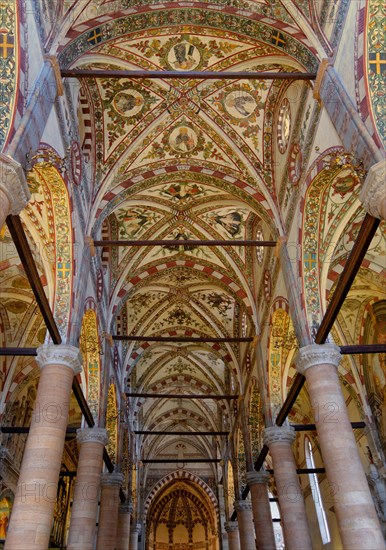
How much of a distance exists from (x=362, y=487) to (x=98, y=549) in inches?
399

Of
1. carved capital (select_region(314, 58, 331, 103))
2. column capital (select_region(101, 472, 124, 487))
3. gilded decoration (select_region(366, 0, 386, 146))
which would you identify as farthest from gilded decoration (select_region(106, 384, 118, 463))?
gilded decoration (select_region(366, 0, 386, 146))

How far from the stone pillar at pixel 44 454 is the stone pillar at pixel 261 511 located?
1002 cm

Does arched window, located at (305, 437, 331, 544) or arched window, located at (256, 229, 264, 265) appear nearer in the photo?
arched window, located at (256, 229, 264, 265)

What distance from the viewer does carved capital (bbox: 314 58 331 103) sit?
9641 millimetres

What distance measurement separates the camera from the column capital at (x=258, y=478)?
18.1m

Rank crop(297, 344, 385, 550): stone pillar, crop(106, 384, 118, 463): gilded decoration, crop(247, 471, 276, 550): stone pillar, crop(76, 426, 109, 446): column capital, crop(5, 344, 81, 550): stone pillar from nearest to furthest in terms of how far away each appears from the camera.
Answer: crop(5, 344, 81, 550): stone pillar < crop(297, 344, 385, 550): stone pillar < crop(76, 426, 109, 446): column capital < crop(247, 471, 276, 550): stone pillar < crop(106, 384, 118, 463): gilded decoration

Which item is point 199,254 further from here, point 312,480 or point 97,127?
point 312,480

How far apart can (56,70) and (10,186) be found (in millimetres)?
3751

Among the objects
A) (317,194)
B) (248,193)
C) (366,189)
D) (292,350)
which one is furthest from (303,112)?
(292,350)

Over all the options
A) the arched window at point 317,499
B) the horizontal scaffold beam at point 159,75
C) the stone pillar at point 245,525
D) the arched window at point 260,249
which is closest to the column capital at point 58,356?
the horizontal scaffold beam at point 159,75

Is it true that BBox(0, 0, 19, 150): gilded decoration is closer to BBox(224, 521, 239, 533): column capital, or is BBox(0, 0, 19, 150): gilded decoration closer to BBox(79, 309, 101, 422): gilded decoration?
BBox(79, 309, 101, 422): gilded decoration

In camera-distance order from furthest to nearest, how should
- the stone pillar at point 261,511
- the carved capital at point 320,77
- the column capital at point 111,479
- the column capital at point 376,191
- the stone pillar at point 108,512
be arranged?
the column capital at point 111,479
the stone pillar at point 261,511
the stone pillar at point 108,512
the carved capital at point 320,77
the column capital at point 376,191

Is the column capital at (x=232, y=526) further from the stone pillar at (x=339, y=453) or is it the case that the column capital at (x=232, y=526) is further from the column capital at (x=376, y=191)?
the column capital at (x=376, y=191)

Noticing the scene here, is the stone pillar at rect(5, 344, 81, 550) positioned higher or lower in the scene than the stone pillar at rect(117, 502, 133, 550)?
A: lower
